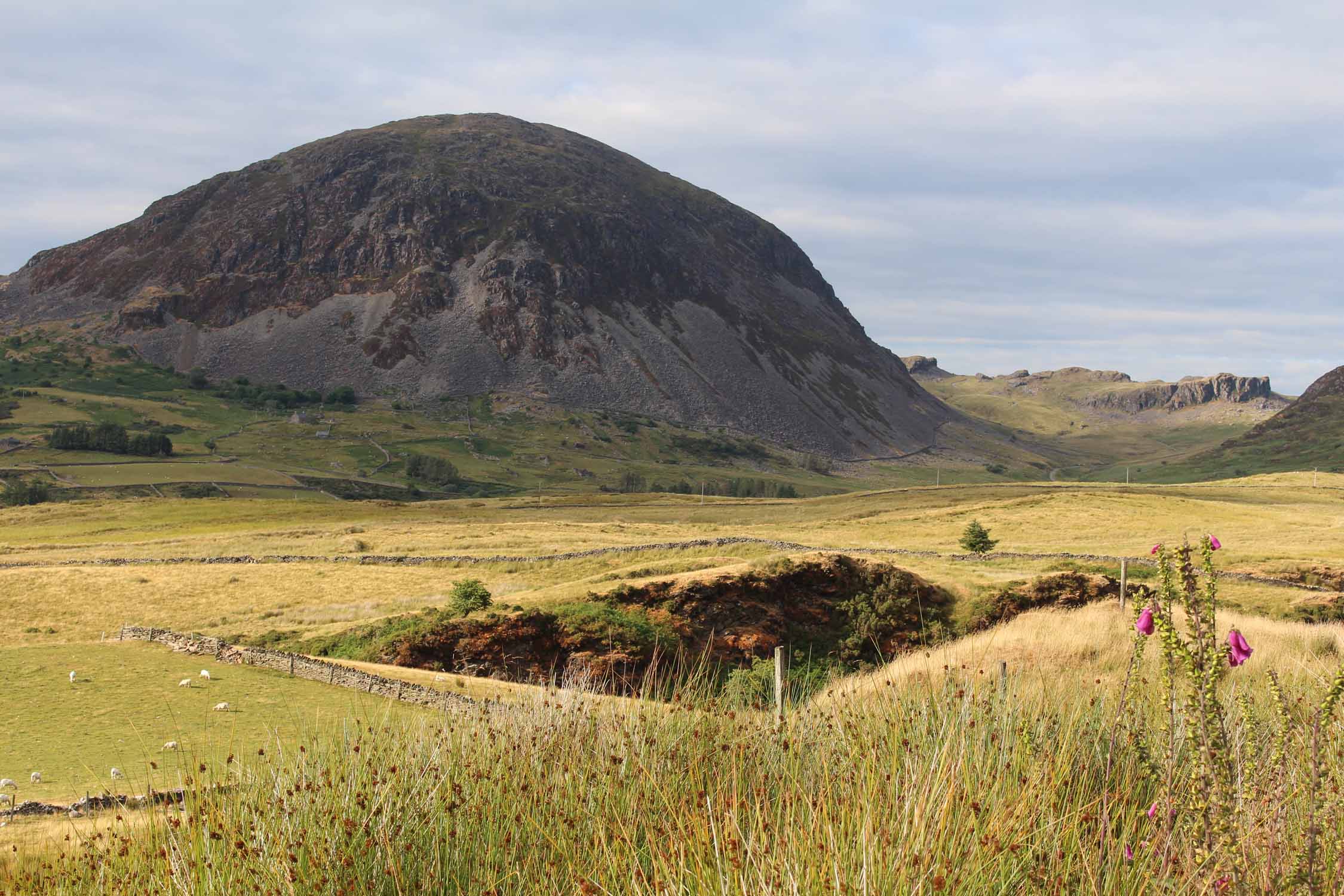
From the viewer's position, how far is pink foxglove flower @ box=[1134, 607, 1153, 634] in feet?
18.4

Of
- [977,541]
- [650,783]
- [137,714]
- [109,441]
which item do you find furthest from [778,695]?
[109,441]

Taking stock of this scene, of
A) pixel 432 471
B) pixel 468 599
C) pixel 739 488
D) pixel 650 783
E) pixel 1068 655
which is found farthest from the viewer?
pixel 739 488

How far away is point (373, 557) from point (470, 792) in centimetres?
5041

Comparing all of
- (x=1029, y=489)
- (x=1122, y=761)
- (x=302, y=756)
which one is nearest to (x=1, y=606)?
(x=302, y=756)

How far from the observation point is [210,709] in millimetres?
14594

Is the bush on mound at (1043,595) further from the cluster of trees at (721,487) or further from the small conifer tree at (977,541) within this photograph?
the cluster of trees at (721,487)

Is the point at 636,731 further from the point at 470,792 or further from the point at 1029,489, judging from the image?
the point at 1029,489

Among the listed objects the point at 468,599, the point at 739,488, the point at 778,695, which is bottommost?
the point at 739,488

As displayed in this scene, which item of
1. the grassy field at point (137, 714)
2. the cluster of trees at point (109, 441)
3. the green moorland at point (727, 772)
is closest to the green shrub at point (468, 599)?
the green moorland at point (727, 772)

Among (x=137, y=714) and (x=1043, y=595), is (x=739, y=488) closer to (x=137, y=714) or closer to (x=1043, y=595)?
(x=1043, y=595)

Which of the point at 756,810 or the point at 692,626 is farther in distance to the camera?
the point at 692,626

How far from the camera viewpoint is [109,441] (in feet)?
510

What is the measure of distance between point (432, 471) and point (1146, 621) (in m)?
164

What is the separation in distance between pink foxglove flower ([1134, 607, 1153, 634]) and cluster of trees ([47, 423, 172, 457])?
168378 mm
